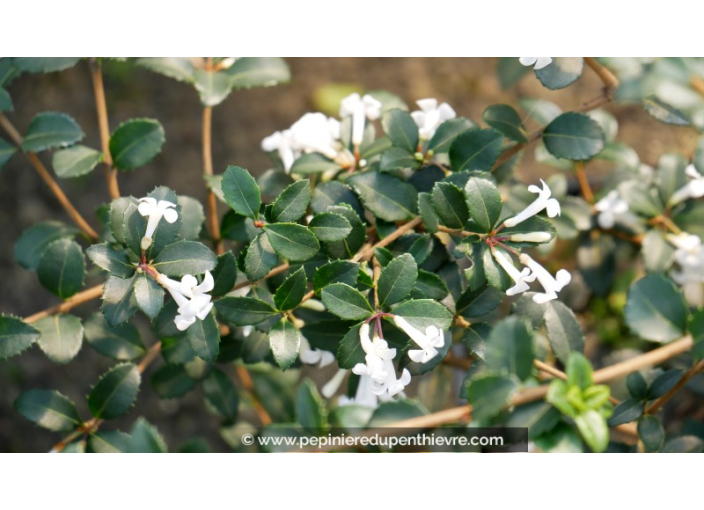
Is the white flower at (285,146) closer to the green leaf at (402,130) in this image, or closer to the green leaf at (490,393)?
the green leaf at (402,130)

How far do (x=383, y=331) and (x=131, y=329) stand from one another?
0.50m

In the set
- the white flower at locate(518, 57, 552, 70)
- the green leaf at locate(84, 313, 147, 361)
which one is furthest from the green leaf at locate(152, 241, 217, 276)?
the white flower at locate(518, 57, 552, 70)

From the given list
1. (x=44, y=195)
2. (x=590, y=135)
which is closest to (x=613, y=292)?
(x=590, y=135)

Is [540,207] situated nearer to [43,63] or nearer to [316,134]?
[316,134]

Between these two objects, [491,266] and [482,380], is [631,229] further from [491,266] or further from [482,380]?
[482,380]

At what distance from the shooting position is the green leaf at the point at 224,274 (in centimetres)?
92

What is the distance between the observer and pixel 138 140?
109cm

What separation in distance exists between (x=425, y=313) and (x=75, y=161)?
0.66 metres

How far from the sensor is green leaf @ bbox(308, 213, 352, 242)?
34.3 inches

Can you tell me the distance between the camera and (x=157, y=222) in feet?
2.78

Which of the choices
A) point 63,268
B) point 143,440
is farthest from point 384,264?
point 63,268

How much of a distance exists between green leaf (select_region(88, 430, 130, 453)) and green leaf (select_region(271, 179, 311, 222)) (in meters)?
0.49

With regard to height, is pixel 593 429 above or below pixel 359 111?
below

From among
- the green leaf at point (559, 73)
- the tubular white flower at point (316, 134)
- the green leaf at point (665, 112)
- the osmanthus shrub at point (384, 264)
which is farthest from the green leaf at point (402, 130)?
the green leaf at point (665, 112)
